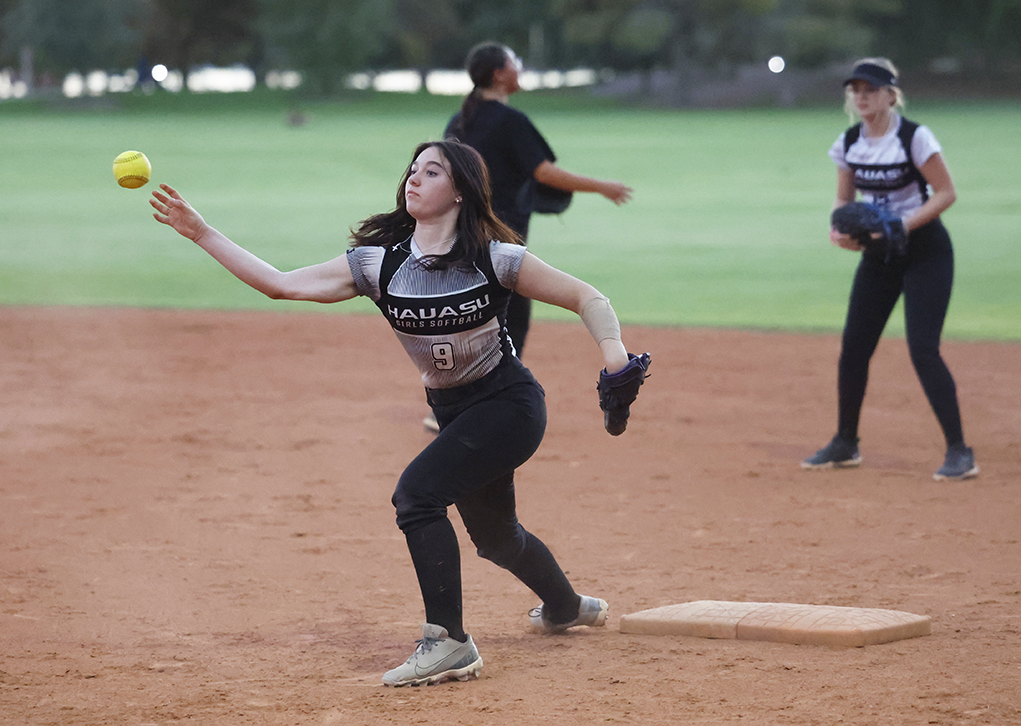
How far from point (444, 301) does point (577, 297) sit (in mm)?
425

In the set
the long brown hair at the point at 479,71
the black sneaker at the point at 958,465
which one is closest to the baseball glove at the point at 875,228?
the black sneaker at the point at 958,465

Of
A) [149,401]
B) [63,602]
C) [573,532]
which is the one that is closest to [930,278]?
[573,532]

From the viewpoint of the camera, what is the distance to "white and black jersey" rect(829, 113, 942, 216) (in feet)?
22.9

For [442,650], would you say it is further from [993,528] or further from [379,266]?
[993,528]

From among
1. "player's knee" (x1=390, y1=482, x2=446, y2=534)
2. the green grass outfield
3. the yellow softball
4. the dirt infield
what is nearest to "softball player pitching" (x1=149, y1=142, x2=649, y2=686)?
"player's knee" (x1=390, y1=482, x2=446, y2=534)

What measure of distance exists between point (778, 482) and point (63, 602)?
389cm

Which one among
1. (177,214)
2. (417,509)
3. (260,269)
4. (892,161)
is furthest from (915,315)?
(177,214)

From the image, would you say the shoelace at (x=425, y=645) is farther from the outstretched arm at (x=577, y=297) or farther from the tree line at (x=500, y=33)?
the tree line at (x=500, y=33)

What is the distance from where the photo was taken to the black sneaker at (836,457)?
25.0 ft

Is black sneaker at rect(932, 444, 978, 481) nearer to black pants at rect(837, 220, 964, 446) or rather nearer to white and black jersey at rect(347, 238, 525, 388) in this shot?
black pants at rect(837, 220, 964, 446)

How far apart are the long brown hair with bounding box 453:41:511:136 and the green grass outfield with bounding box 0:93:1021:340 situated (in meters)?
5.21

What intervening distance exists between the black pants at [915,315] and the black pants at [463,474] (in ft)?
10.8

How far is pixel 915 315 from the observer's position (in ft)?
23.4

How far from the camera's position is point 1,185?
2864 centimetres
